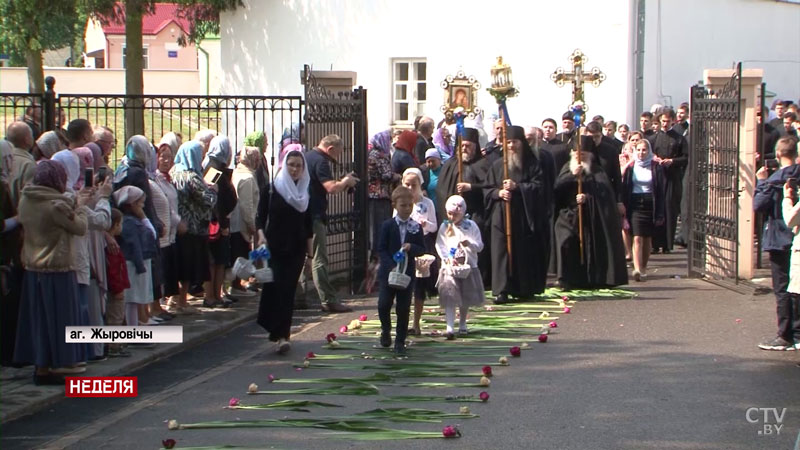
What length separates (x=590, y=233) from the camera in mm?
14922

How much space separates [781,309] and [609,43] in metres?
13.1

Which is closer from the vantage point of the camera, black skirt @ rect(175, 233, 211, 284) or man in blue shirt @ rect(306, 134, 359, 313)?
black skirt @ rect(175, 233, 211, 284)

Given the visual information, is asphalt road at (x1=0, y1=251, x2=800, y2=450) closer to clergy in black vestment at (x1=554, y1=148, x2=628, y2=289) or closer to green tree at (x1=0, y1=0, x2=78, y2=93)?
clergy in black vestment at (x1=554, y1=148, x2=628, y2=289)

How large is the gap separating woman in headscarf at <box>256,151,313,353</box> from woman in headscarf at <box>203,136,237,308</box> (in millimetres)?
2226

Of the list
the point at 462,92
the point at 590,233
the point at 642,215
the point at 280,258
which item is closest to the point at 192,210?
the point at 280,258

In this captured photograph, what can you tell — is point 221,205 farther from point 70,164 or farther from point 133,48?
point 133,48

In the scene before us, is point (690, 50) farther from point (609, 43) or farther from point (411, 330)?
point (411, 330)

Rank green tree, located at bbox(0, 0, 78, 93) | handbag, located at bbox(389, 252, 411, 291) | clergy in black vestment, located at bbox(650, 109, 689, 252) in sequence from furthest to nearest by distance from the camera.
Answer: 1. green tree, located at bbox(0, 0, 78, 93)
2. clergy in black vestment, located at bbox(650, 109, 689, 252)
3. handbag, located at bbox(389, 252, 411, 291)

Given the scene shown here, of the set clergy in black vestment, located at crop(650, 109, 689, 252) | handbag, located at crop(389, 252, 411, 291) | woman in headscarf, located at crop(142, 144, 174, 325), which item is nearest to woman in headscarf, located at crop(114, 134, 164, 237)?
woman in headscarf, located at crop(142, 144, 174, 325)

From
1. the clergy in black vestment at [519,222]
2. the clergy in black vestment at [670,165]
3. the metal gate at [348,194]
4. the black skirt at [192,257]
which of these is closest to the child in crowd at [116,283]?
the black skirt at [192,257]

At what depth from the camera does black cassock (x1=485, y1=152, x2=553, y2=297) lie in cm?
1420

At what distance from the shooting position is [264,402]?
915 centimetres

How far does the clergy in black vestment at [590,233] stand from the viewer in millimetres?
14867

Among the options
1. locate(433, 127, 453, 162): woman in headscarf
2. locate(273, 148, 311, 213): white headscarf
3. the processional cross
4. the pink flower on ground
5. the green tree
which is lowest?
the pink flower on ground
